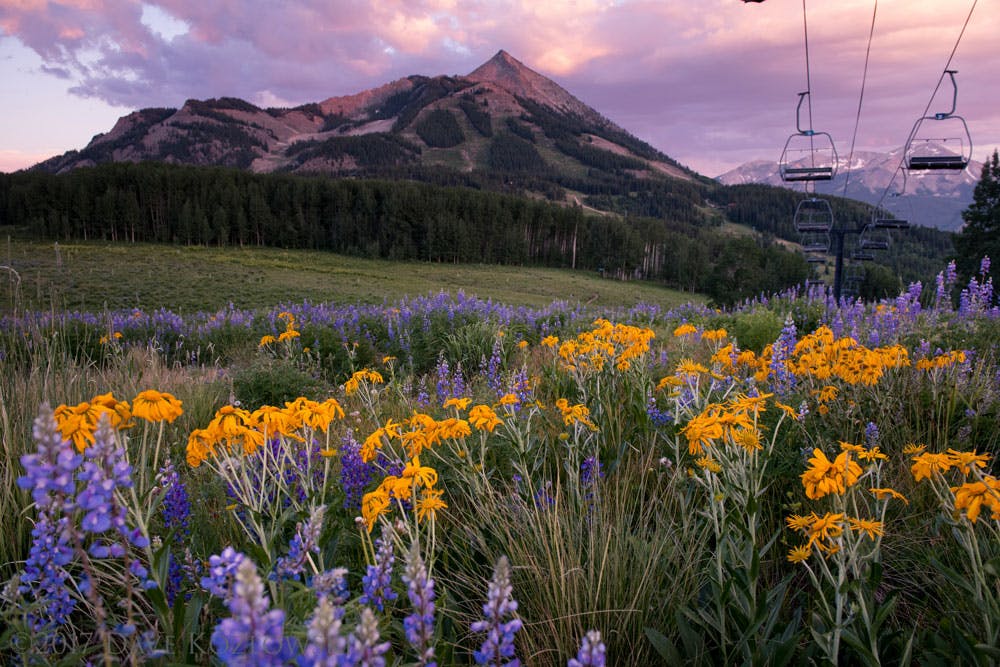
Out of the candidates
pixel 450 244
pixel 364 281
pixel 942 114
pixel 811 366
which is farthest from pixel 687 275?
pixel 811 366

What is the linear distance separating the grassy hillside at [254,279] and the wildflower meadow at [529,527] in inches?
531

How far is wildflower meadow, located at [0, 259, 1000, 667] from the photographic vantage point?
45.3 inches

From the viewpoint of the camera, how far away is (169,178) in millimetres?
Answer: 67938

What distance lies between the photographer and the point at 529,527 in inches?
96.5

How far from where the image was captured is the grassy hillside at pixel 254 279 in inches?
1172

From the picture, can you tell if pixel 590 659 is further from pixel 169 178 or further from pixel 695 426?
pixel 169 178

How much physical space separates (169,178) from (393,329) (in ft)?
242

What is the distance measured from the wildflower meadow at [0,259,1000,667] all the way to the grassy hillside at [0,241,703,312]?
13.5 meters

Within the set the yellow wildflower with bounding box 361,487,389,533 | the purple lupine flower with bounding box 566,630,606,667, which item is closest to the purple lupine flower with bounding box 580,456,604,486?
the yellow wildflower with bounding box 361,487,389,533

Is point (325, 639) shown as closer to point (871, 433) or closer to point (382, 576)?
point (382, 576)

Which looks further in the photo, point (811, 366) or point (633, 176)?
point (633, 176)

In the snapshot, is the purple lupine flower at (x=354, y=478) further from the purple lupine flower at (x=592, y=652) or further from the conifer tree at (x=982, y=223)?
the conifer tree at (x=982, y=223)

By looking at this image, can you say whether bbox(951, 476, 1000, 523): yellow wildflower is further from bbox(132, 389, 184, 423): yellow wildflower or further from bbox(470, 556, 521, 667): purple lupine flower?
bbox(132, 389, 184, 423): yellow wildflower

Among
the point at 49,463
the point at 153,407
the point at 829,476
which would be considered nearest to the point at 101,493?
the point at 49,463
